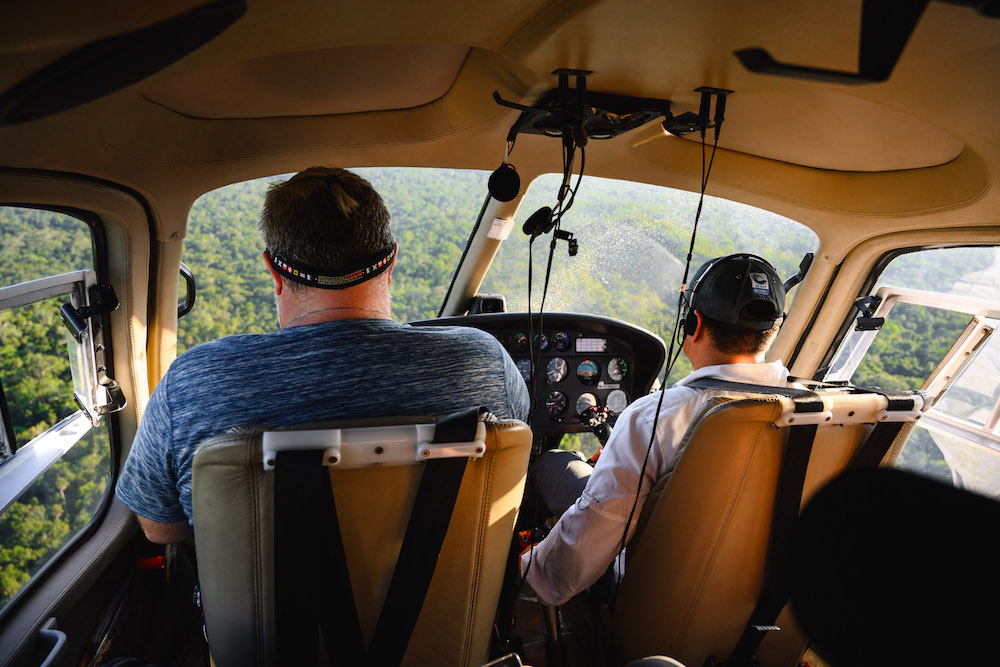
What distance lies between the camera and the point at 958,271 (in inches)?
94.4

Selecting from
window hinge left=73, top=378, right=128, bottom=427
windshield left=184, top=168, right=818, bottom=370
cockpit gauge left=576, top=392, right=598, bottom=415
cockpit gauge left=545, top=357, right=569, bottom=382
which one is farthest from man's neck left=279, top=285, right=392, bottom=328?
cockpit gauge left=576, top=392, right=598, bottom=415

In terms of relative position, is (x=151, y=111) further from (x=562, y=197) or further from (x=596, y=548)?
(x=596, y=548)

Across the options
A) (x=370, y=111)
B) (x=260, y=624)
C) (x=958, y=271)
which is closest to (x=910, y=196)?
(x=958, y=271)

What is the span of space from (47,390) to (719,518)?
2096 millimetres

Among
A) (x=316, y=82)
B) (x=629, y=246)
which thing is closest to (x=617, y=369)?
(x=629, y=246)

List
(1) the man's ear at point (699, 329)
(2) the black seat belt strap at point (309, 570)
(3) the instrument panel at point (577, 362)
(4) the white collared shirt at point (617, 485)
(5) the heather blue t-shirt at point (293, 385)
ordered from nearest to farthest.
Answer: (2) the black seat belt strap at point (309, 570), (5) the heather blue t-shirt at point (293, 385), (4) the white collared shirt at point (617, 485), (1) the man's ear at point (699, 329), (3) the instrument panel at point (577, 362)

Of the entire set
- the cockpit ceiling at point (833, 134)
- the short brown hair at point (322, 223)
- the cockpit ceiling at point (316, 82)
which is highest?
the cockpit ceiling at point (833, 134)

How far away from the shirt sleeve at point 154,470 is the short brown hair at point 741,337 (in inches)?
55.8

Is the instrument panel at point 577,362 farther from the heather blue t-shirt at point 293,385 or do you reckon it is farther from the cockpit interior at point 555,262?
the heather blue t-shirt at point 293,385

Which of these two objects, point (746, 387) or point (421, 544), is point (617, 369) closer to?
point (746, 387)

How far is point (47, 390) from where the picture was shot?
68.3 inches

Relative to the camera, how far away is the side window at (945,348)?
237 cm

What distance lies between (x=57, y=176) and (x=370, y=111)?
40.1 inches

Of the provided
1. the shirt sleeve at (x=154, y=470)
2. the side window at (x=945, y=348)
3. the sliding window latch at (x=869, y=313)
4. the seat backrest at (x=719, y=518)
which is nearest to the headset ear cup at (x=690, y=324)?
the seat backrest at (x=719, y=518)
